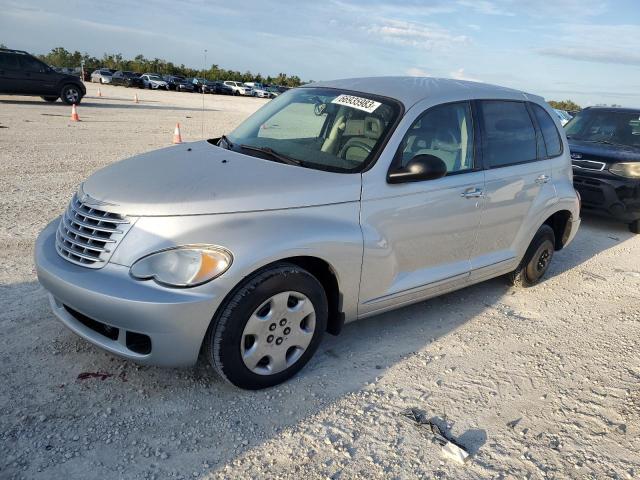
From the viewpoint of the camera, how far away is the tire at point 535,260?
5172mm

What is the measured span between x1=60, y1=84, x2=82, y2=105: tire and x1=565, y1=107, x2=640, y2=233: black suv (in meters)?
17.7

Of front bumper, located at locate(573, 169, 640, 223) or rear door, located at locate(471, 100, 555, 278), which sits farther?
front bumper, located at locate(573, 169, 640, 223)

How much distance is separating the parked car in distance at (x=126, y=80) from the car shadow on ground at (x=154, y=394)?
45.7m


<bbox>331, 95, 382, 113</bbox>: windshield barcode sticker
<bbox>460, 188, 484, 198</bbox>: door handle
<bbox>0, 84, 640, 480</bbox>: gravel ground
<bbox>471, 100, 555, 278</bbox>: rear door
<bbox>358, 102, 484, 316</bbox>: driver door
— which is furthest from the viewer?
<bbox>471, 100, 555, 278</bbox>: rear door

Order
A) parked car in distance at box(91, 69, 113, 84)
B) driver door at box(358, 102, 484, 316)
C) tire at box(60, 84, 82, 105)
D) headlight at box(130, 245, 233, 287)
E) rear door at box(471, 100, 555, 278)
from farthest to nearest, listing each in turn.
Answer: parked car in distance at box(91, 69, 113, 84)
tire at box(60, 84, 82, 105)
rear door at box(471, 100, 555, 278)
driver door at box(358, 102, 484, 316)
headlight at box(130, 245, 233, 287)

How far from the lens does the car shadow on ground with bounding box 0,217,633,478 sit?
2760 millimetres

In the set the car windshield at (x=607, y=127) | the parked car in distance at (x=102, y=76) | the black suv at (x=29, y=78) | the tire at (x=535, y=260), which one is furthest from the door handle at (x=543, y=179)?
the parked car in distance at (x=102, y=76)

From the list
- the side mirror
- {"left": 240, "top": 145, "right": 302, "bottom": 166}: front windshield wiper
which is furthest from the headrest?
{"left": 240, "top": 145, "right": 302, "bottom": 166}: front windshield wiper

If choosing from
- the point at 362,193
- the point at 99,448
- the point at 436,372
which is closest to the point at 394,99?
the point at 362,193

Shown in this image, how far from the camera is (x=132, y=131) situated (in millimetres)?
15062

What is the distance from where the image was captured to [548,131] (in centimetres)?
514

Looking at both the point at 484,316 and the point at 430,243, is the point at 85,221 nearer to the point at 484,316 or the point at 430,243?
the point at 430,243

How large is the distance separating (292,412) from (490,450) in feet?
3.57

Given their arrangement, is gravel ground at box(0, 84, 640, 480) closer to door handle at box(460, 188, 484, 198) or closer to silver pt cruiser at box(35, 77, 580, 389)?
silver pt cruiser at box(35, 77, 580, 389)
